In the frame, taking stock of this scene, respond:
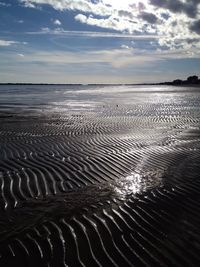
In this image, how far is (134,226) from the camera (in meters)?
6.84

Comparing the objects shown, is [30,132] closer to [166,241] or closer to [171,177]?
[171,177]

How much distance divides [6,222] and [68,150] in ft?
23.0

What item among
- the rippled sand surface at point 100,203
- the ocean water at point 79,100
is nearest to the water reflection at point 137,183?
the rippled sand surface at point 100,203

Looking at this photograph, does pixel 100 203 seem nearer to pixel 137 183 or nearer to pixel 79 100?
pixel 137 183

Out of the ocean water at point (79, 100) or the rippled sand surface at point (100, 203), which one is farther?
the ocean water at point (79, 100)

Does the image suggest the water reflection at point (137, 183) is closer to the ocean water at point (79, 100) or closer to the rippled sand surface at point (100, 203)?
the rippled sand surface at point (100, 203)

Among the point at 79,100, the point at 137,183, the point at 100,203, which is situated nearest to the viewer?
the point at 100,203

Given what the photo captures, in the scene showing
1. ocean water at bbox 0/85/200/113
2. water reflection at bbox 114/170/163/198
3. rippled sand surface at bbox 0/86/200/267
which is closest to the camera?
rippled sand surface at bbox 0/86/200/267

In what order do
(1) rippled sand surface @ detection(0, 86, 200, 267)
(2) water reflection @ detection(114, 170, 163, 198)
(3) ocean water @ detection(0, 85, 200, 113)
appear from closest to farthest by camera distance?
1. (1) rippled sand surface @ detection(0, 86, 200, 267)
2. (2) water reflection @ detection(114, 170, 163, 198)
3. (3) ocean water @ detection(0, 85, 200, 113)

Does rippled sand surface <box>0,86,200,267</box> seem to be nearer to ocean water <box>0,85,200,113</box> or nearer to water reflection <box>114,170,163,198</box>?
water reflection <box>114,170,163,198</box>

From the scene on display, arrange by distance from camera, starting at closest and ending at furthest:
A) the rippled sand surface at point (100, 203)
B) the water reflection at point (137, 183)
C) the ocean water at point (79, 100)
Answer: the rippled sand surface at point (100, 203) < the water reflection at point (137, 183) < the ocean water at point (79, 100)

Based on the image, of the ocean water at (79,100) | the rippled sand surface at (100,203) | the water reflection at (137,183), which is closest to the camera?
the rippled sand surface at (100,203)

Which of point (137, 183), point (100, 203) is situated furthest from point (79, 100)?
point (100, 203)

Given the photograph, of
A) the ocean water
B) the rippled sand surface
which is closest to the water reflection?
the rippled sand surface
